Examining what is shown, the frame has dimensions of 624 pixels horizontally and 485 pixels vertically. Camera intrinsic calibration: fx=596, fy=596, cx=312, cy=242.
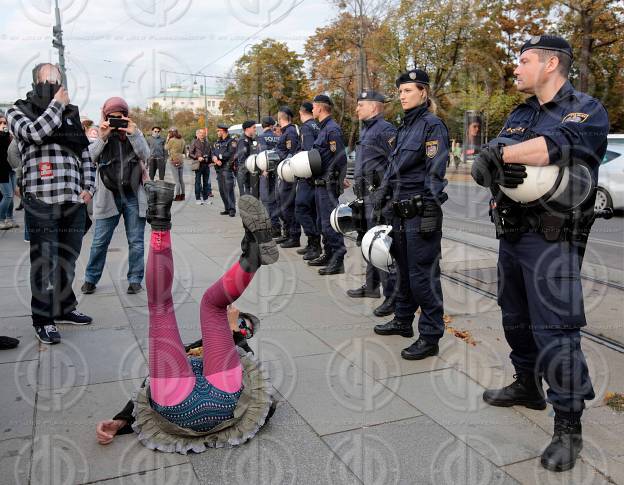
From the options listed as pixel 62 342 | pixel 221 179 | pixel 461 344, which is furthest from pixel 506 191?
pixel 221 179

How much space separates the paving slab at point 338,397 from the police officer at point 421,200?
521 mm

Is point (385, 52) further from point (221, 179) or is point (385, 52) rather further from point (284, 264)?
point (284, 264)

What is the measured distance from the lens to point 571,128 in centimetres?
263

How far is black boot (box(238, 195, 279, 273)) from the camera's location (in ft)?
8.82

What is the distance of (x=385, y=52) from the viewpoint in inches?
1277

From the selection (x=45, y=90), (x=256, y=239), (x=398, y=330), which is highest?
(x=45, y=90)

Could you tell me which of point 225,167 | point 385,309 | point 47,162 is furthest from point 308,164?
point 225,167

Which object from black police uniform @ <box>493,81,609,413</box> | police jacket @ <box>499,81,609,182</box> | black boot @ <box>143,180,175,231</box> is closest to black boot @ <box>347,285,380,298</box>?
black police uniform @ <box>493,81,609,413</box>

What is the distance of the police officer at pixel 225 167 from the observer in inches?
474

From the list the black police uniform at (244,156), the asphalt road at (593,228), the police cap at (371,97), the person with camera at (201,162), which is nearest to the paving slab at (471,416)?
the police cap at (371,97)

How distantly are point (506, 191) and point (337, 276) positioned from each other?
12.7 ft

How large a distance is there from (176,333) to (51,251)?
200cm

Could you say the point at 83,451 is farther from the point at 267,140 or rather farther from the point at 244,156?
the point at 244,156

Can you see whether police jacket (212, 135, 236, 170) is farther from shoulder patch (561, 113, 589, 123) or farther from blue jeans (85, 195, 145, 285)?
shoulder patch (561, 113, 589, 123)
